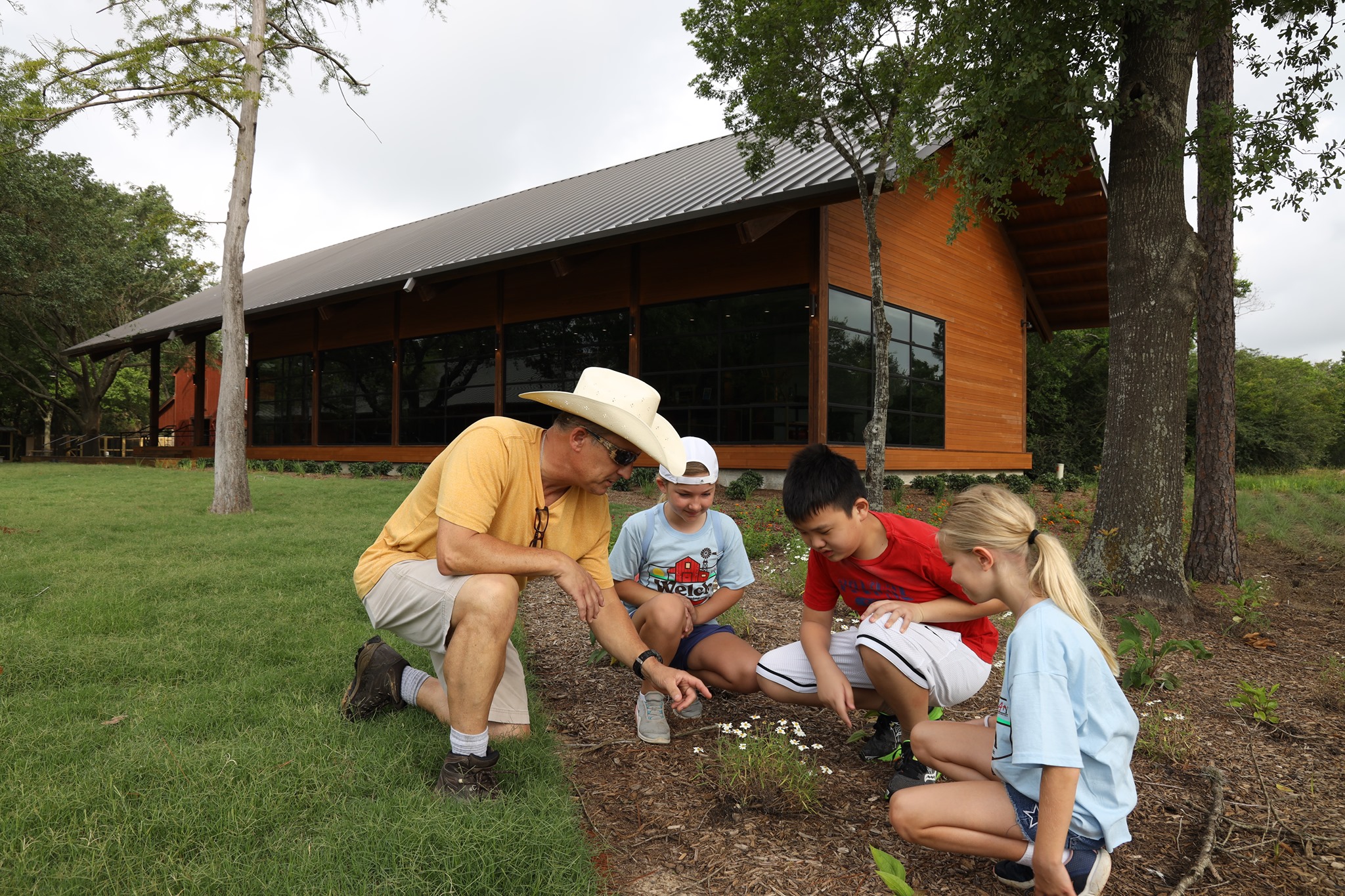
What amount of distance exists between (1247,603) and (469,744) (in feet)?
17.3

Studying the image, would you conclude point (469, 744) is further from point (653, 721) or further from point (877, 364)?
point (877, 364)

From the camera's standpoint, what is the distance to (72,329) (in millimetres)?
30562

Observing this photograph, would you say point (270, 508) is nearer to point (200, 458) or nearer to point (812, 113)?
point (812, 113)

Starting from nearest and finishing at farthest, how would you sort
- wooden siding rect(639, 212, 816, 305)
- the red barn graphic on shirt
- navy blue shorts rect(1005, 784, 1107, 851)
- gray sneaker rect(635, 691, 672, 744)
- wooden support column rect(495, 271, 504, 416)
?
1. navy blue shorts rect(1005, 784, 1107, 851)
2. gray sneaker rect(635, 691, 672, 744)
3. the red barn graphic on shirt
4. wooden siding rect(639, 212, 816, 305)
5. wooden support column rect(495, 271, 504, 416)

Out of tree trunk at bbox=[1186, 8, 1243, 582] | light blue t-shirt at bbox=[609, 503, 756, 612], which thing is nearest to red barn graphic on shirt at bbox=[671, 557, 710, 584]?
light blue t-shirt at bbox=[609, 503, 756, 612]

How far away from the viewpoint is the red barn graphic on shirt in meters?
3.55

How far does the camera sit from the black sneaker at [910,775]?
2.60 m

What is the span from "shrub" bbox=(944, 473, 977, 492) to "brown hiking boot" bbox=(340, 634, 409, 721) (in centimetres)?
1412

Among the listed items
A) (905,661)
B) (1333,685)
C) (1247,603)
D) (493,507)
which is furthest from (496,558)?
(1247,603)

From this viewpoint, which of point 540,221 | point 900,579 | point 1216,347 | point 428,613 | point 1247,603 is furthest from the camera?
point 540,221

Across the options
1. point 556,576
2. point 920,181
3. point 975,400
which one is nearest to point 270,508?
point 556,576

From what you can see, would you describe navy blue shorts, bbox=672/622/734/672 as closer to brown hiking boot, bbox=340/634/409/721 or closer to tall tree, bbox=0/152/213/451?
brown hiking boot, bbox=340/634/409/721

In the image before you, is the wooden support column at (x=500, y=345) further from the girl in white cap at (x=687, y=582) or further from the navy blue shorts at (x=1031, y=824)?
the navy blue shorts at (x=1031, y=824)

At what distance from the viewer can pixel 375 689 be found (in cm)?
320
